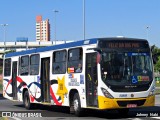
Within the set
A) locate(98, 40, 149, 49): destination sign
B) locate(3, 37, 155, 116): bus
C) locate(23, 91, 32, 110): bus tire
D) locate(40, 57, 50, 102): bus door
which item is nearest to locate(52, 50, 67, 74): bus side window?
locate(3, 37, 155, 116): bus

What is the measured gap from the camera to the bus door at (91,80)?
49.3 feet

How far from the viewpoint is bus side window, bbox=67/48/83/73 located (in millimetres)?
16125

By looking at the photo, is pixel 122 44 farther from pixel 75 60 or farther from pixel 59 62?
pixel 59 62

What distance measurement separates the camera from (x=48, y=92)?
749 inches

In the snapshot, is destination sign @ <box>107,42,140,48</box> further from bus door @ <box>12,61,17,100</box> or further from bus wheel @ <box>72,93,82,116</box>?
bus door @ <box>12,61,17,100</box>

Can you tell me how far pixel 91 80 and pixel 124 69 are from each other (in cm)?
129

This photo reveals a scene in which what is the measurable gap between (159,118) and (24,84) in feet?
30.3

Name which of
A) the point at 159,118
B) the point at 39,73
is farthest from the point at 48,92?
the point at 159,118

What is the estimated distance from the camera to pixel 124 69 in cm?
1485

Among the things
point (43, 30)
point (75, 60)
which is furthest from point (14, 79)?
point (43, 30)

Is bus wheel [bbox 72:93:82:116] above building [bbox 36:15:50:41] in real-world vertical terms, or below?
below

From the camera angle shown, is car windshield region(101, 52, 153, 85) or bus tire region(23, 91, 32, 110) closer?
car windshield region(101, 52, 153, 85)

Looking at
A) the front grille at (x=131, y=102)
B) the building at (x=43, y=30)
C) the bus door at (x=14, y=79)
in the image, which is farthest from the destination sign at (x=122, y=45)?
the building at (x=43, y=30)

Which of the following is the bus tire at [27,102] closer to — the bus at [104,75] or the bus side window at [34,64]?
the bus side window at [34,64]
